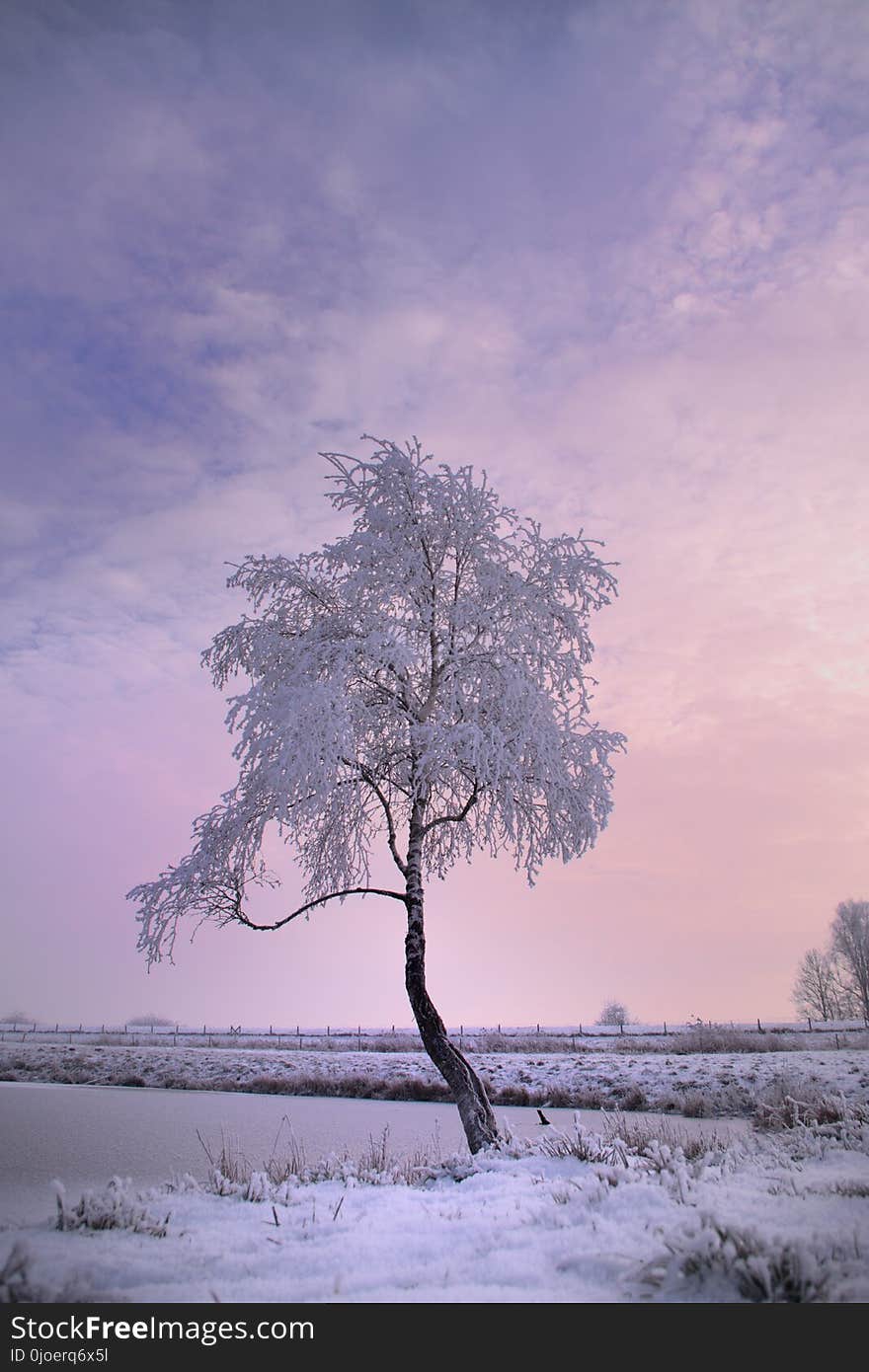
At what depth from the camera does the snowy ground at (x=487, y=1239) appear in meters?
3.28

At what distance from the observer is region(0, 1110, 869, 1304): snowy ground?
3277 mm

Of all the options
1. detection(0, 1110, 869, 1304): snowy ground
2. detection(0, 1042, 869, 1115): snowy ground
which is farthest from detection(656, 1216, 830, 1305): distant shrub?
detection(0, 1042, 869, 1115): snowy ground

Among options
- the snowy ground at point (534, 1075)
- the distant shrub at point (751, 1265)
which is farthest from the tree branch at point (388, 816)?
the snowy ground at point (534, 1075)

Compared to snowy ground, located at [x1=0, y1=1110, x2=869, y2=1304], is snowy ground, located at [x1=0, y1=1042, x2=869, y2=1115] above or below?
below

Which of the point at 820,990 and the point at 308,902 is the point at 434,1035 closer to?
the point at 308,902

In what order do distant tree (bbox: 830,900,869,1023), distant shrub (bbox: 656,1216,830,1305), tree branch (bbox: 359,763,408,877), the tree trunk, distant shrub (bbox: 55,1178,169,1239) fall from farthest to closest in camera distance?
distant tree (bbox: 830,900,869,1023) < tree branch (bbox: 359,763,408,877) < the tree trunk < distant shrub (bbox: 55,1178,169,1239) < distant shrub (bbox: 656,1216,830,1305)

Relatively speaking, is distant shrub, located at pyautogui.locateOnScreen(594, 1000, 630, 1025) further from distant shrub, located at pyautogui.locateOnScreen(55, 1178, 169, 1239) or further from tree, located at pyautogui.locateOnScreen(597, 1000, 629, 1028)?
distant shrub, located at pyautogui.locateOnScreen(55, 1178, 169, 1239)

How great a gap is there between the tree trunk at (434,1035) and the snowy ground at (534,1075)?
10490 mm

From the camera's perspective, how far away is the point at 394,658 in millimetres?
10680

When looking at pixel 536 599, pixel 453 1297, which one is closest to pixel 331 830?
pixel 536 599

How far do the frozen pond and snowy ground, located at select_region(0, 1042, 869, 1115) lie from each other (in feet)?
6.43

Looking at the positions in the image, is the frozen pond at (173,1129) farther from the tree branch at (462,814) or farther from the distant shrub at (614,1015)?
the distant shrub at (614,1015)

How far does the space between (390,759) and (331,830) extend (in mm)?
1778
